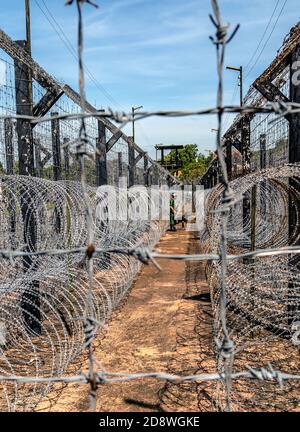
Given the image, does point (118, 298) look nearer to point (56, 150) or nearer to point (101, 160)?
point (56, 150)

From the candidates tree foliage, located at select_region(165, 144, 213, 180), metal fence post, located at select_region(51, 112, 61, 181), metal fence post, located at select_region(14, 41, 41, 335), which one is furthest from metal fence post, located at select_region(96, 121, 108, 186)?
tree foliage, located at select_region(165, 144, 213, 180)

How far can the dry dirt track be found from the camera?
152 inches

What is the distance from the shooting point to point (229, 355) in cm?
181

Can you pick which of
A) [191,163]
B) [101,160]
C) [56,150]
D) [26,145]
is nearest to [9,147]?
[101,160]

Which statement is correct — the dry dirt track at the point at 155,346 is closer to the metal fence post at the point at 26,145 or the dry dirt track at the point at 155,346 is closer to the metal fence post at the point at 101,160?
the metal fence post at the point at 26,145

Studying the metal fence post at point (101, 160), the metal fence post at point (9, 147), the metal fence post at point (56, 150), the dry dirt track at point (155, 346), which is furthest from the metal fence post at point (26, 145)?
the metal fence post at point (101, 160)

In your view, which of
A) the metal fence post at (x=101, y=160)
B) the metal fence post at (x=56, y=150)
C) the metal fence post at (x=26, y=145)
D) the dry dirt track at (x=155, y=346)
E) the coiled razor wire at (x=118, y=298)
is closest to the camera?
the coiled razor wire at (x=118, y=298)

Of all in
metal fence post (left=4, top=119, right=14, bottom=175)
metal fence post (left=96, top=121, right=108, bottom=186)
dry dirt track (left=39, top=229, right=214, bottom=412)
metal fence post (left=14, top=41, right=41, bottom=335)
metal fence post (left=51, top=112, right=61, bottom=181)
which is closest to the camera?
dry dirt track (left=39, top=229, right=214, bottom=412)

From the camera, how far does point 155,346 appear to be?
209 inches

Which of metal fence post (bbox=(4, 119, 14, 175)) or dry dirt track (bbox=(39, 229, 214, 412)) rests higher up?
metal fence post (bbox=(4, 119, 14, 175))

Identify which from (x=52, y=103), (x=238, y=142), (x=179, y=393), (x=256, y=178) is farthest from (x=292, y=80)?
(x=238, y=142)

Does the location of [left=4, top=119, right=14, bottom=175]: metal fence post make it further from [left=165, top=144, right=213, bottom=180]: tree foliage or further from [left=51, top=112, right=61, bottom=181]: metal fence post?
[left=165, top=144, right=213, bottom=180]: tree foliage

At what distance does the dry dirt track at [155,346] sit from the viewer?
3857 millimetres

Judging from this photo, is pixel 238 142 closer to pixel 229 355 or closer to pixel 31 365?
pixel 31 365
